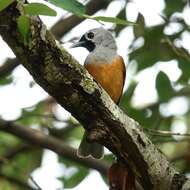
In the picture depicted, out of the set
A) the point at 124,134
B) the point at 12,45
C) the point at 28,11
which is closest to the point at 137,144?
the point at 124,134

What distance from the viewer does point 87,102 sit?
2.90m

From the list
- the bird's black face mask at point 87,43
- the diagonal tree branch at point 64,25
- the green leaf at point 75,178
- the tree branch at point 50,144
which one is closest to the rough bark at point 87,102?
the green leaf at point 75,178

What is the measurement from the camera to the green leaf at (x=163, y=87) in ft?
14.2

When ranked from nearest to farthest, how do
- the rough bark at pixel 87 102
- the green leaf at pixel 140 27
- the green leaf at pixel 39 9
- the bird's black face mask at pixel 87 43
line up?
the green leaf at pixel 39 9 < the rough bark at pixel 87 102 < the green leaf at pixel 140 27 < the bird's black face mask at pixel 87 43

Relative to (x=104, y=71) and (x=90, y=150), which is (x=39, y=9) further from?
(x=104, y=71)

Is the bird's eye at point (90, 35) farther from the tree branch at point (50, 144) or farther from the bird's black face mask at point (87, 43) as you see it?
the tree branch at point (50, 144)

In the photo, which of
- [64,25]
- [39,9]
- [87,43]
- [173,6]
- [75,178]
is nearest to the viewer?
[39,9]

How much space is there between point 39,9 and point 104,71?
2584 mm

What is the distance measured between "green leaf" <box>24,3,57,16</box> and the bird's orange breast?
8.07 ft

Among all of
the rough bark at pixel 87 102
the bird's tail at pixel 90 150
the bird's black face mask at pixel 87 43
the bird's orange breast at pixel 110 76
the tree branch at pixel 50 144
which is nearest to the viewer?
the rough bark at pixel 87 102

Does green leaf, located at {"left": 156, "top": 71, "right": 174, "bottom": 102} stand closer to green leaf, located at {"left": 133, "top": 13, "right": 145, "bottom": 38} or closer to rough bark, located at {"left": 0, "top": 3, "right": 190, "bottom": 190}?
green leaf, located at {"left": 133, "top": 13, "right": 145, "bottom": 38}

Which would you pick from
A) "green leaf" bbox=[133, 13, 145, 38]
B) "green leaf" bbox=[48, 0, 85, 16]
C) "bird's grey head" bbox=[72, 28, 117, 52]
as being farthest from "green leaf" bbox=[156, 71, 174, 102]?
"green leaf" bbox=[48, 0, 85, 16]

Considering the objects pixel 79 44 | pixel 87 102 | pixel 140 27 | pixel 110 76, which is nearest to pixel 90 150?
pixel 110 76

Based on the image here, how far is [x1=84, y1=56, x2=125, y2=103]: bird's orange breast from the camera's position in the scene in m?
4.76
